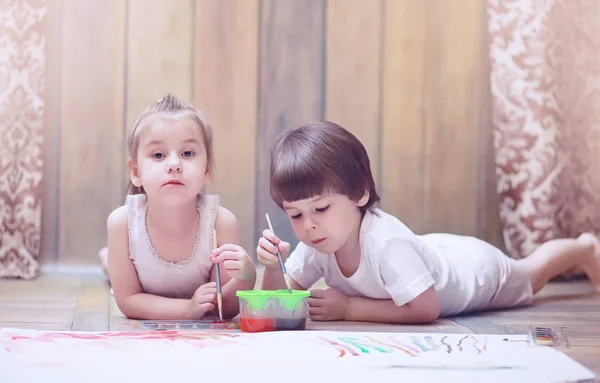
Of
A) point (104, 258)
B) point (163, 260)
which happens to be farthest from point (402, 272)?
point (104, 258)

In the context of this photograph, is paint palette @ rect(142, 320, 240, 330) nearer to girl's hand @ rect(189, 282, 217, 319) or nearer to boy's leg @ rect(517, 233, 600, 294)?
girl's hand @ rect(189, 282, 217, 319)

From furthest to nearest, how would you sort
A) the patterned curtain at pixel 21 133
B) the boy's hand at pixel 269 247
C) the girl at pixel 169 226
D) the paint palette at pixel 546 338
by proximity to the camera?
1. the patterned curtain at pixel 21 133
2. the girl at pixel 169 226
3. the boy's hand at pixel 269 247
4. the paint palette at pixel 546 338

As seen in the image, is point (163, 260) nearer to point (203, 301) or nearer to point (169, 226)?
point (169, 226)

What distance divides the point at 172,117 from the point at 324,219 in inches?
13.3

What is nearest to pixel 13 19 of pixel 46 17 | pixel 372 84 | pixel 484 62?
pixel 46 17

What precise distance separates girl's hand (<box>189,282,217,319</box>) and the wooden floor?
4.0 inches

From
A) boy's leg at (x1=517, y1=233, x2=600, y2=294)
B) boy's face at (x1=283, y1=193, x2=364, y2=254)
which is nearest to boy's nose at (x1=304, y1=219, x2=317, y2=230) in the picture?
boy's face at (x1=283, y1=193, x2=364, y2=254)

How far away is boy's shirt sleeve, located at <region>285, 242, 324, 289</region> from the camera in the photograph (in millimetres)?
1532

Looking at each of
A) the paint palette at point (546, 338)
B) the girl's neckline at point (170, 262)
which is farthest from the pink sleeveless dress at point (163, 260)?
the paint palette at point (546, 338)

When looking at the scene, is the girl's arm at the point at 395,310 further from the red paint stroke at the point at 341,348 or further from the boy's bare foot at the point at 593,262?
the boy's bare foot at the point at 593,262

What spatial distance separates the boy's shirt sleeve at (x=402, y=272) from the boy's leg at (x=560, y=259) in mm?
524

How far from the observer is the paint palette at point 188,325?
4.24ft

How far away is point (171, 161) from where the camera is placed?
1.37m

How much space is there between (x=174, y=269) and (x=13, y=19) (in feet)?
3.43
